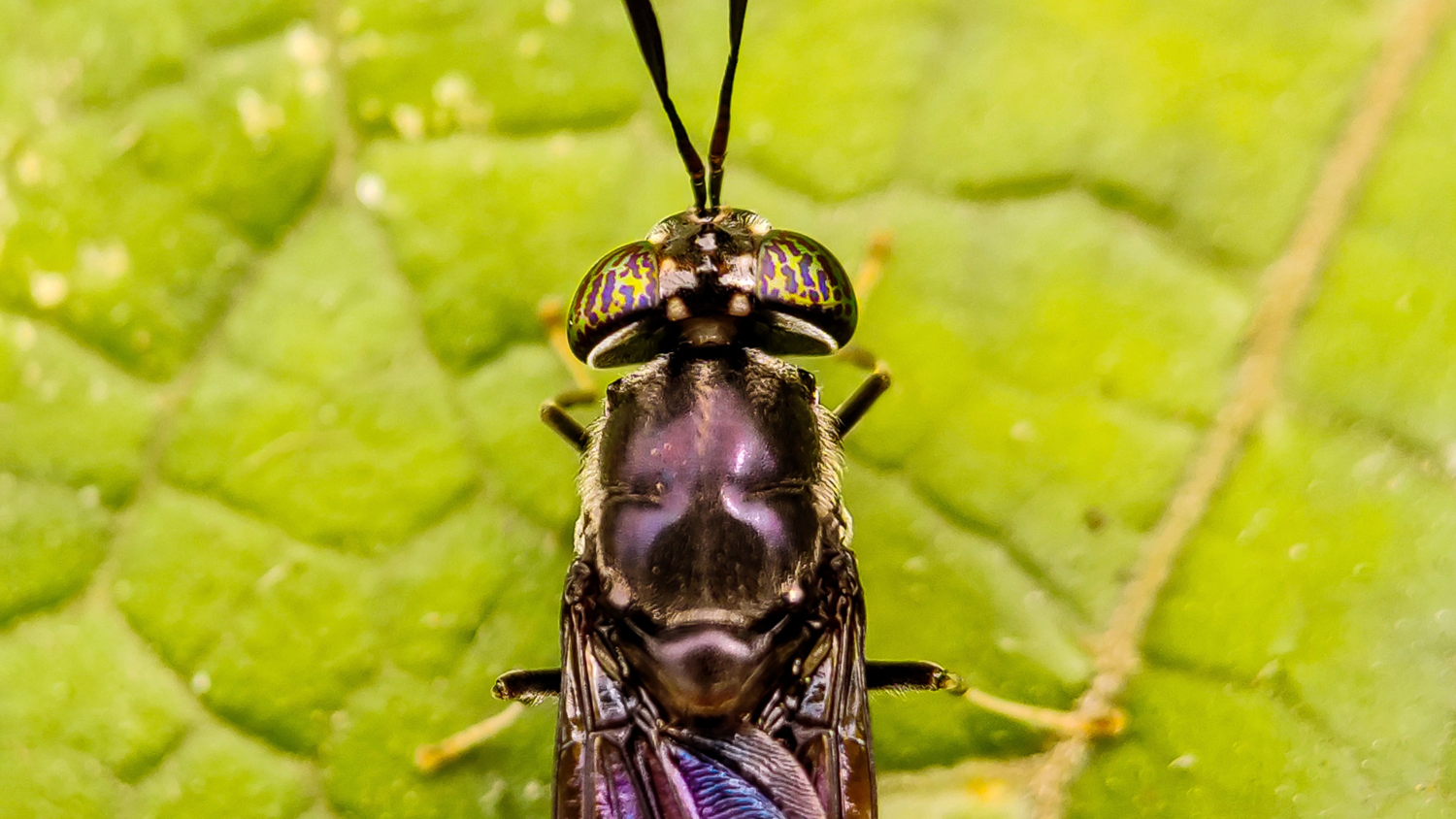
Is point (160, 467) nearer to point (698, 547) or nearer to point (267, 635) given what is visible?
point (267, 635)

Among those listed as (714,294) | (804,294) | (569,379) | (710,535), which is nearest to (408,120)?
(569,379)

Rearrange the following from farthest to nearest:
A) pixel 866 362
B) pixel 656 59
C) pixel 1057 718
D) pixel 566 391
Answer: pixel 566 391, pixel 866 362, pixel 1057 718, pixel 656 59

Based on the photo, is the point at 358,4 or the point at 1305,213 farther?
the point at 358,4

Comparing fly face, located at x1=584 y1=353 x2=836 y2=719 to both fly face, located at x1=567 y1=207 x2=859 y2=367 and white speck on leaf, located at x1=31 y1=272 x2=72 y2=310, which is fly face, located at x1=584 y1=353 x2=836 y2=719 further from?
white speck on leaf, located at x1=31 y1=272 x2=72 y2=310

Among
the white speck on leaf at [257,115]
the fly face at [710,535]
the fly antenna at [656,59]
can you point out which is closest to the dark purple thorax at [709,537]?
the fly face at [710,535]

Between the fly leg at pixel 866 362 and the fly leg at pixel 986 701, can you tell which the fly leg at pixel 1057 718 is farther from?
the fly leg at pixel 866 362

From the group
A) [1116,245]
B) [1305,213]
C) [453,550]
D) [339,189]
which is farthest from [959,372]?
[339,189]

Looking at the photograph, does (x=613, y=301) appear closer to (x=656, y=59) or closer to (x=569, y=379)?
(x=656, y=59)
